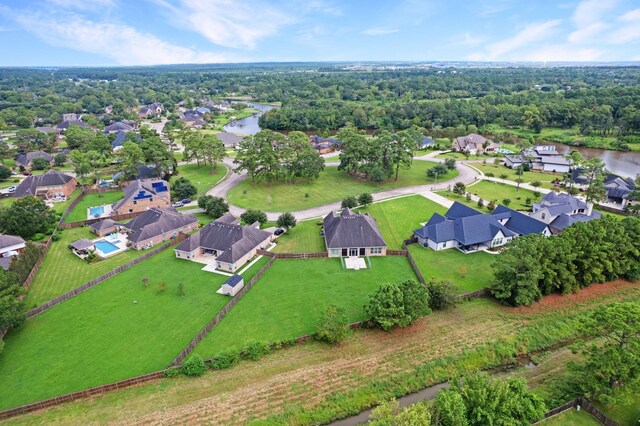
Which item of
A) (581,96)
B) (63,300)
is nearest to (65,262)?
(63,300)

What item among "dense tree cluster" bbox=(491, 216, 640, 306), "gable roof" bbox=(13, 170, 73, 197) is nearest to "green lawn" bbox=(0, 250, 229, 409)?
"dense tree cluster" bbox=(491, 216, 640, 306)

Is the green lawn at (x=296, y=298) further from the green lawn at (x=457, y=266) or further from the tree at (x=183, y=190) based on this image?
the tree at (x=183, y=190)

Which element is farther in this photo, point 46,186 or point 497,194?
point 497,194

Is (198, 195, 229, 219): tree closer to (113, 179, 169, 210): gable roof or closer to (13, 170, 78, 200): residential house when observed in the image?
(113, 179, 169, 210): gable roof

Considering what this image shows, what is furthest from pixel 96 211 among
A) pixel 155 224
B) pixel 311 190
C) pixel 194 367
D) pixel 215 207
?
pixel 194 367

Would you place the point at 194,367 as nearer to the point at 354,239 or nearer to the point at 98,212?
the point at 354,239

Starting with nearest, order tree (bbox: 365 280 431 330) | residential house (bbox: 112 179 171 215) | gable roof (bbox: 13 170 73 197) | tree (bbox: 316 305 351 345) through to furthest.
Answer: tree (bbox: 316 305 351 345)
tree (bbox: 365 280 431 330)
residential house (bbox: 112 179 171 215)
gable roof (bbox: 13 170 73 197)

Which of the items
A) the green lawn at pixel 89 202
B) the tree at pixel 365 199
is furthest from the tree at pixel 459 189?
the green lawn at pixel 89 202
